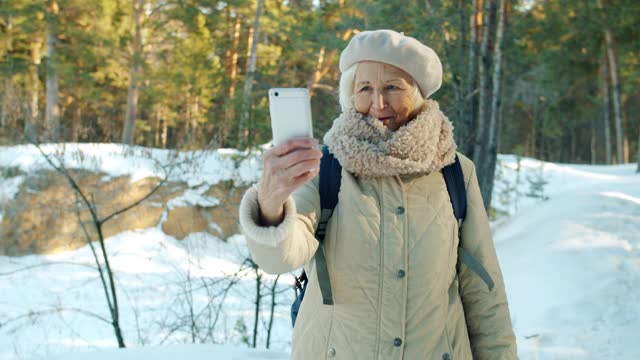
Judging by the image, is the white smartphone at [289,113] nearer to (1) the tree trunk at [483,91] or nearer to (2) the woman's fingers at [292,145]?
(2) the woman's fingers at [292,145]

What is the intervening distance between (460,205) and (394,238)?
0.89 feet

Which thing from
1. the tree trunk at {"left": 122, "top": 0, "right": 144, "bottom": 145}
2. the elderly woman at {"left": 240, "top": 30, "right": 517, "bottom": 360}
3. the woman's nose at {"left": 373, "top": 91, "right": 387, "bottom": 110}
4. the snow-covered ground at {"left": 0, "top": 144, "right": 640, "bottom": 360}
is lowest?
the snow-covered ground at {"left": 0, "top": 144, "right": 640, "bottom": 360}

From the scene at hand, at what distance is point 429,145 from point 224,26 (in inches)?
708

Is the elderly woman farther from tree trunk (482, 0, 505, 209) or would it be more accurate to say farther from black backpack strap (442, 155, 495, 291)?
tree trunk (482, 0, 505, 209)

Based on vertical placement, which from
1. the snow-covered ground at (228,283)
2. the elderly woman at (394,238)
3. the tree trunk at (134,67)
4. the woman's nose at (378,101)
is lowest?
the snow-covered ground at (228,283)

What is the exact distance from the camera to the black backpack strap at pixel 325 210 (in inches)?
58.1

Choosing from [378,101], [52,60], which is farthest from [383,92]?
[52,60]

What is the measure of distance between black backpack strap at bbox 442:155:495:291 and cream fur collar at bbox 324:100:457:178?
52 mm

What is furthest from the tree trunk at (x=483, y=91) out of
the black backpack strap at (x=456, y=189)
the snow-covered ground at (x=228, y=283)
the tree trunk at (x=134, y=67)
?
the tree trunk at (x=134, y=67)

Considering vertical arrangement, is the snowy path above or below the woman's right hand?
below

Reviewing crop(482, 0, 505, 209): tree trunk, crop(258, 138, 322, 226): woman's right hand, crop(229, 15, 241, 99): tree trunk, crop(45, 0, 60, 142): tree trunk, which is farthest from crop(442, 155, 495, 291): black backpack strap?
crop(229, 15, 241, 99): tree trunk

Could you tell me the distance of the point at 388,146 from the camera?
1.51m

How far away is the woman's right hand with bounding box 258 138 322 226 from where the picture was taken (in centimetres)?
117

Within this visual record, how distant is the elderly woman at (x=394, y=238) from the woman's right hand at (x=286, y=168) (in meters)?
0.16
